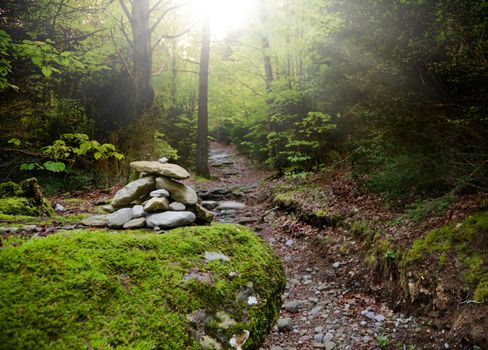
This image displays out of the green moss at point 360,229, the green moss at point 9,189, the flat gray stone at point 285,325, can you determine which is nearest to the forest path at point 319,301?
the flat gray stone at point 285,325

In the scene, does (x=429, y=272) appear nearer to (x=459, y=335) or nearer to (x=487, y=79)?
(x=459, y=335)

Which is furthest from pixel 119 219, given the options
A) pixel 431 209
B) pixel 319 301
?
pixel 431 209

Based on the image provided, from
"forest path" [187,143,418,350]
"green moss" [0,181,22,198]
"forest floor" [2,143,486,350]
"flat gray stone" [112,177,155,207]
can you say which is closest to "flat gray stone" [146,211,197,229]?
"flat gray stone" [112,177,155,207]

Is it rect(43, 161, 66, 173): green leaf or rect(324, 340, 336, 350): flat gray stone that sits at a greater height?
rect(43, 161, 66, 173): green leaf

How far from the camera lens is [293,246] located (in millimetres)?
6113

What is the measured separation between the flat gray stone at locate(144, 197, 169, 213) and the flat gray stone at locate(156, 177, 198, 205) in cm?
23

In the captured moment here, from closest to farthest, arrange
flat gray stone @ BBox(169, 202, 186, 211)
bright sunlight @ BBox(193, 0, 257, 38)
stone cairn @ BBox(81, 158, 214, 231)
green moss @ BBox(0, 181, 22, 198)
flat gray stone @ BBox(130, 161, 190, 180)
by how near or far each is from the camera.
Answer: stone cairn @ BBox(81, 158, 214, 231)
flat gray stone @ BBox(169, 202, 186, 211)
flat gray stone @ BBox(130, 161, 190, 180)
green moss @ BBox(0, 181, 22, 198)
bright sunlight @ BBox(193, 0, 257, 38)

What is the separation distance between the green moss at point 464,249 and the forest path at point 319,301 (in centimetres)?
73

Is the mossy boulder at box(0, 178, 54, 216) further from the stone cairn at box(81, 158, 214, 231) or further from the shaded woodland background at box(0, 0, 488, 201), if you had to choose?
the stone cairn at box(81, 158, 214, 231)

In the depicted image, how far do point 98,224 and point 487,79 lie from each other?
15.5 feet

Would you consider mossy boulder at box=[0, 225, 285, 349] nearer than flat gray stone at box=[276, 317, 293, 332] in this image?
Yes

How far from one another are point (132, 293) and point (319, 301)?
3.08m

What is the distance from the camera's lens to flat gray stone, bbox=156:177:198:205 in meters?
3.71

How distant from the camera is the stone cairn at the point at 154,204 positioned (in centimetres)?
Answer: 333
